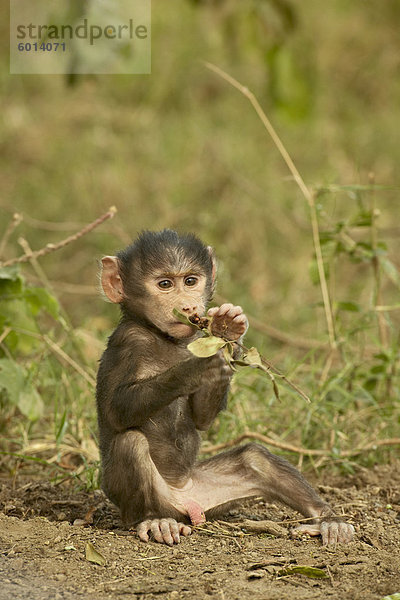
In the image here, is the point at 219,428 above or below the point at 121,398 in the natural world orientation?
below

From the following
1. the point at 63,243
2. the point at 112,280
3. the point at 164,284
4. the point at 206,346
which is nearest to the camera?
the point at 206,346

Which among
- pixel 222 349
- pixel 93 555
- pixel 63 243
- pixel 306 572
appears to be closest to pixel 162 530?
pixel 93 555

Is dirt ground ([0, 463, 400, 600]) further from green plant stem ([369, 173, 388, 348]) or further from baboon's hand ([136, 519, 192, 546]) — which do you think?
green plant stem ([369, 173, 388, 348])

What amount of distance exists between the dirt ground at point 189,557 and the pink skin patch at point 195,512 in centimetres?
5

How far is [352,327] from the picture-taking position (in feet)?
22.6

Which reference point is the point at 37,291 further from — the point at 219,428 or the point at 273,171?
the point at 273,171

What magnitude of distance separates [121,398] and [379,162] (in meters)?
8.49

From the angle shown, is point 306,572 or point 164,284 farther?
point 164,284

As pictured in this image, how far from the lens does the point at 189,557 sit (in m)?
4.09

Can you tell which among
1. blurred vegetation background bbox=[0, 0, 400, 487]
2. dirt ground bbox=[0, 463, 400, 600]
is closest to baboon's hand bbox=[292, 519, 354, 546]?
dirt ground bbox=[0, 463, 400, 600]

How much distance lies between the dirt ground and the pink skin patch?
5cm

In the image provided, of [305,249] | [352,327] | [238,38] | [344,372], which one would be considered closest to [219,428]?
[344,372]

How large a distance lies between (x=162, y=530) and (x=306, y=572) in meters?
0.77

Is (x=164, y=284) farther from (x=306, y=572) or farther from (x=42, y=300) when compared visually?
(x=306, y=572)
